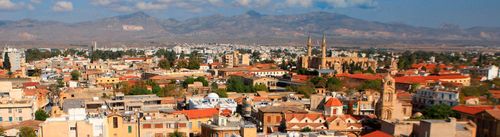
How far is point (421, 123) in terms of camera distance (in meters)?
26.5

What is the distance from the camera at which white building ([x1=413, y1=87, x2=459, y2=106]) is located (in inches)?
1536

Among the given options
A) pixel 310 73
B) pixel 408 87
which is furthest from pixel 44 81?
pixel 408 87

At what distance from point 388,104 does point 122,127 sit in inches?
658

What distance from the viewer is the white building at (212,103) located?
36.2 meters

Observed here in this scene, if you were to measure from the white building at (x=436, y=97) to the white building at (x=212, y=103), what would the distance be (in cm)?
1615

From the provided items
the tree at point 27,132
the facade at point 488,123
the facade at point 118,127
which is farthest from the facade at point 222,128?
the facade at point 488,123

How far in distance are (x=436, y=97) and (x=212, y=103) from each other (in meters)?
18.2

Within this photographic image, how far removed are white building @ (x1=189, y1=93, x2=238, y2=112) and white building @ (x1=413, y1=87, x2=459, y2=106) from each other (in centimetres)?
1615

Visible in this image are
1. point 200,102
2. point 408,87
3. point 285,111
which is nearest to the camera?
point 285,111

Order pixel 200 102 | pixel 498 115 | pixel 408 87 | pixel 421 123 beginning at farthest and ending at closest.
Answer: pixel 408 87
pixel 200 102
pixel 498 115
pixel 421 123

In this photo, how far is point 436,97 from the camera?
4028 centimetres

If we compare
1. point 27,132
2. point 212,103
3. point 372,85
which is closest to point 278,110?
point 212,103

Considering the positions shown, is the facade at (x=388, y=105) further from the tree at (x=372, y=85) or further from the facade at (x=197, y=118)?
the tree at (x=372, y=85)

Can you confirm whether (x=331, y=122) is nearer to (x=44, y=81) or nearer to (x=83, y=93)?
(x=83, y=93)
